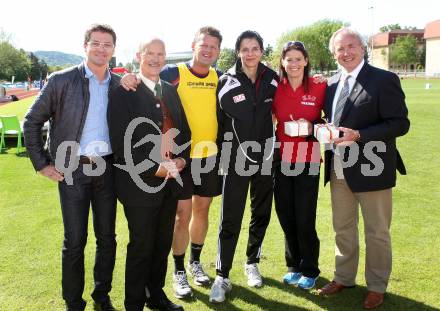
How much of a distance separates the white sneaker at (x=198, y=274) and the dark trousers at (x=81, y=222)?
0.97 metres

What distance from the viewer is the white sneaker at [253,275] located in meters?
4.20

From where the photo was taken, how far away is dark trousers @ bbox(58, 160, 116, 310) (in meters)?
3.42

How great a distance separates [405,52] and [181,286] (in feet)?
346

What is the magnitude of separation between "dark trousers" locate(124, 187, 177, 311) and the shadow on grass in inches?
22.5

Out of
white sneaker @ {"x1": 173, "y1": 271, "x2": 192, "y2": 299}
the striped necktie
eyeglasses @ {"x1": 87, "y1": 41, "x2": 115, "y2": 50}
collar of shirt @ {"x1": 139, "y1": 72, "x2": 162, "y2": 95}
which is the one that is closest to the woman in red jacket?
the striped necktie

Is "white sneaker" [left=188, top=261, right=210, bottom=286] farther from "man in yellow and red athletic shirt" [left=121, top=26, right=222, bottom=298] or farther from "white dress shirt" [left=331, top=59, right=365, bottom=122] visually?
"white dress shirt" [left=331, top=59, right=365, bottom=122]

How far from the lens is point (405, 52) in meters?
97.8

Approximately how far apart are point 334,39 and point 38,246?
402cm

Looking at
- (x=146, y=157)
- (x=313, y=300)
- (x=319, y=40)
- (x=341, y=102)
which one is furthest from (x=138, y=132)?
(x=319, y=40)

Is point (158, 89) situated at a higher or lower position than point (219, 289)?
higher

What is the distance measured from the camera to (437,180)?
781 cm

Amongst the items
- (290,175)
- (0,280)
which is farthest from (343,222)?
(0,280)

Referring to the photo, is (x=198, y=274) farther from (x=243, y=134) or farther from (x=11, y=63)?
(x=11, y=63)

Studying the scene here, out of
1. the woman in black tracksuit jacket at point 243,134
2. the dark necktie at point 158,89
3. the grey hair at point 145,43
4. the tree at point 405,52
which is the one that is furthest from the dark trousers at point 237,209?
the tree at point 405,52
